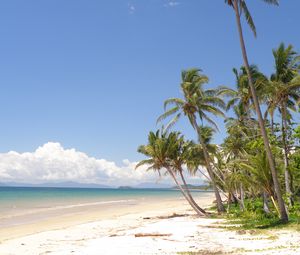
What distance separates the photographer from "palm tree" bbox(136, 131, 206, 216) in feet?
81.9

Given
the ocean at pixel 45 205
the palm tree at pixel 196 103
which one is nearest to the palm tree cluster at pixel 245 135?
the palm tree at pixel 196 103

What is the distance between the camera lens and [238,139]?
1078 inches

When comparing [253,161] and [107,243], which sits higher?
[253,161]

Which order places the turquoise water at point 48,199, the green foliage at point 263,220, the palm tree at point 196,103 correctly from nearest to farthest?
the green foliage at point 263,220
the palm tree at point 196,103
the turquoise water at point 48,199

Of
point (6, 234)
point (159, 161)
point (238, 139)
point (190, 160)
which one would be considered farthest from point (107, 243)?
point (238, 139)

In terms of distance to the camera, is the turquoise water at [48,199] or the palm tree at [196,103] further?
the turquoise water at [48,199]

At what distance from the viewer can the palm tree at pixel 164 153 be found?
983 inches

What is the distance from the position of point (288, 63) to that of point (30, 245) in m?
17.9

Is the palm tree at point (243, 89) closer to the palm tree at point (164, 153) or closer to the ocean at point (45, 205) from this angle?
the palm tree at point (164, 153)

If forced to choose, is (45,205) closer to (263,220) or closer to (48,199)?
(48,199)

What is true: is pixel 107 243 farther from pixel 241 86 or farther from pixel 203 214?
pixel 241 86

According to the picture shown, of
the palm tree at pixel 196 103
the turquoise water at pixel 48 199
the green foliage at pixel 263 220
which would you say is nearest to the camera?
the green foliage at pixel 263 220

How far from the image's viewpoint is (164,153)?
2500 cm

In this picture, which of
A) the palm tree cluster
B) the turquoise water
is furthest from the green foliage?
the turquoise water
